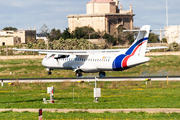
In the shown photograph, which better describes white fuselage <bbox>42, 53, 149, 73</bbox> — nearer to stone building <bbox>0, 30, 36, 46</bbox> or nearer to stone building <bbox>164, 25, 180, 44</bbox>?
stone building <bbox>0, 30, 36, 46</bbox>

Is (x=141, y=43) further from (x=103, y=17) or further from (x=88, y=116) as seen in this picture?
(x=103, y=17)

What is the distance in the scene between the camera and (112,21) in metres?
136

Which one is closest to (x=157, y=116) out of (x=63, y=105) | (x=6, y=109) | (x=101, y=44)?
(x=63, y=105)

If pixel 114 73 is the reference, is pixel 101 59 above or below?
above

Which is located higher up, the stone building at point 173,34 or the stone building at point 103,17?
the stone building at point 103,17

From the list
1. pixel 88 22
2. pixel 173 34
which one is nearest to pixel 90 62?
pixel 88 22

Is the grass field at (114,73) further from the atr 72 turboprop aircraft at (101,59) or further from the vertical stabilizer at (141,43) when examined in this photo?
the vertical stabilizer at (141,43)

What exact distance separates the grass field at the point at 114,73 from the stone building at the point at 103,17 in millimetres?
52646

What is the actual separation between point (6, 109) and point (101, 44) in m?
96.3

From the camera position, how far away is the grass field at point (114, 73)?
58.8 m

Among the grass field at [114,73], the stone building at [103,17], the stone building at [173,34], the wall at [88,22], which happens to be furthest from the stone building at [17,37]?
the stone building at [173,34]

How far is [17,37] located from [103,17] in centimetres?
3164

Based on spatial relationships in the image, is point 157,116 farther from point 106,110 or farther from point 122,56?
point 122,56

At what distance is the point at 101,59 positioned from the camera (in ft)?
166
